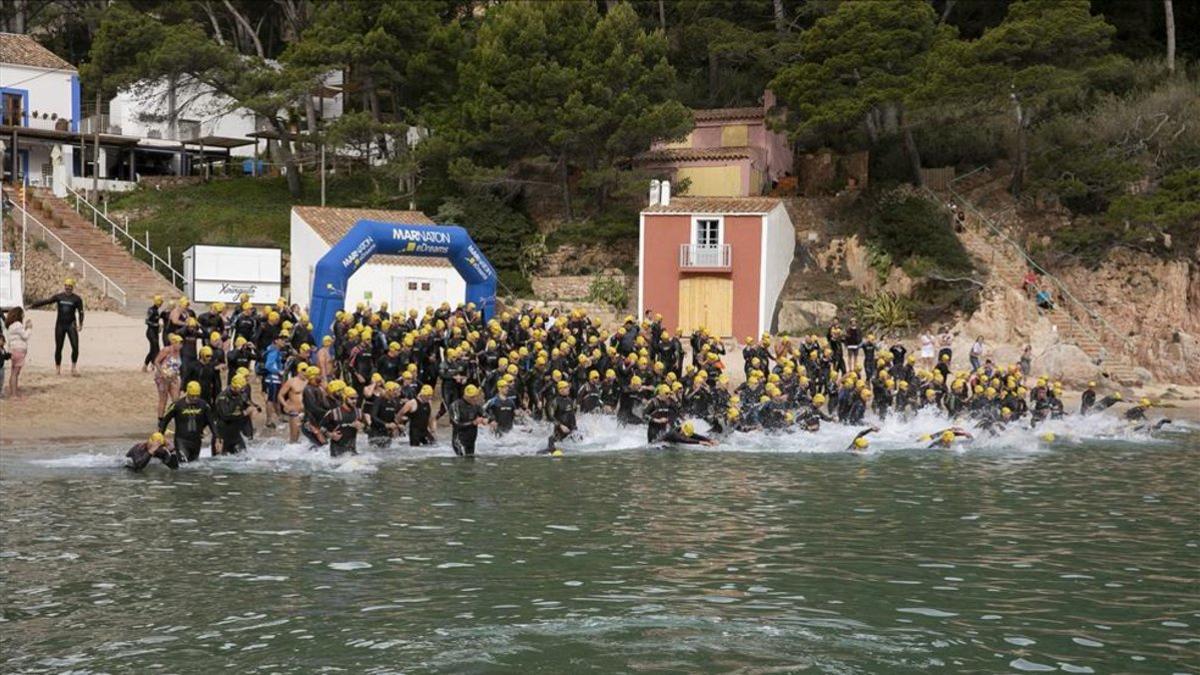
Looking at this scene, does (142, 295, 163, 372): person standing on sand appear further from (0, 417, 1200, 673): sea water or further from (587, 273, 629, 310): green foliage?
(587, 273, 629, 310): green foliage

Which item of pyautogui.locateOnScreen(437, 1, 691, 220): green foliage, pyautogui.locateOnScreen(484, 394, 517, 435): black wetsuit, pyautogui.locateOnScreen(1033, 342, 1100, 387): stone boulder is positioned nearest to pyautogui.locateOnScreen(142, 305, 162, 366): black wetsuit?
pyautogui.locateOnScreen(484, 394, 517, 435): black wetsuit

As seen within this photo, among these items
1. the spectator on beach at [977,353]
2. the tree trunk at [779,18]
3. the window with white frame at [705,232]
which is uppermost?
the tree trunk at [779,18]

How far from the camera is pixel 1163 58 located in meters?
52.7

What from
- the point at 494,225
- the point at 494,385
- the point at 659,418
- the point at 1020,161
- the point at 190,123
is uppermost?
the point at 190,123

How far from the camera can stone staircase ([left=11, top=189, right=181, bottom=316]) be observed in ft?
129

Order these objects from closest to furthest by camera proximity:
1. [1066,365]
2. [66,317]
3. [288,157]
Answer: [66,317] → [1066,365] → [288,157]

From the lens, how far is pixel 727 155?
49.0 metres

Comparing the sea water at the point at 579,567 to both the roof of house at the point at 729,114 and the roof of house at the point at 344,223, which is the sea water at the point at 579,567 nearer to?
the roof of house at the point at 344,223

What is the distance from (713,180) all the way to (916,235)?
851 centimetres

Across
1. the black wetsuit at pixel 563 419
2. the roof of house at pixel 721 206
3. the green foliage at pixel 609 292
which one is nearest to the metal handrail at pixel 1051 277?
the roof of house at pixel 721 206

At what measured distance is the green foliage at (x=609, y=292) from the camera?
45.3m

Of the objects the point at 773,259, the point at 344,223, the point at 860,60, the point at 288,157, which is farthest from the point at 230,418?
the point at 288,157

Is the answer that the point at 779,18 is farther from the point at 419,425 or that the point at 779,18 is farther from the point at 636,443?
the point at 419,425

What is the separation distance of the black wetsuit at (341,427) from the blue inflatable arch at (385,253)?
8.80 meters
